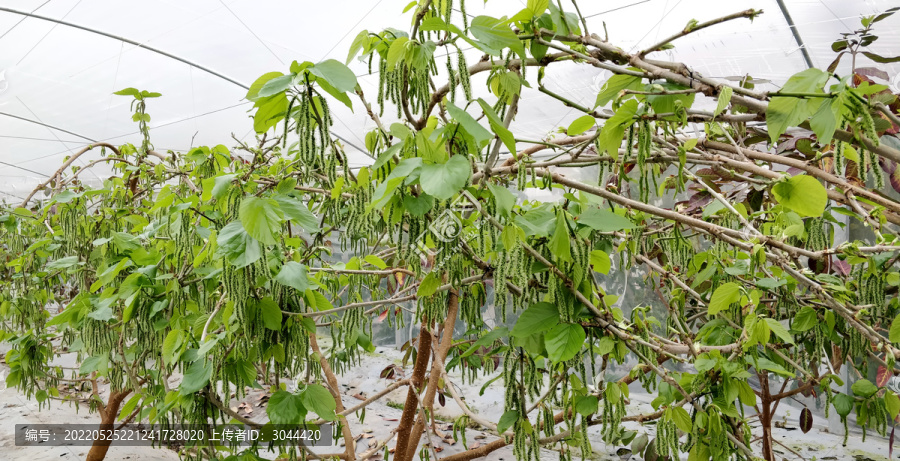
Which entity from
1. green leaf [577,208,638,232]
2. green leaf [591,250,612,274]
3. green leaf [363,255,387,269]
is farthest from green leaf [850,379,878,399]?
green leaf [363,255,387,269]

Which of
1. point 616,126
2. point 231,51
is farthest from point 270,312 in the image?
point 231,51

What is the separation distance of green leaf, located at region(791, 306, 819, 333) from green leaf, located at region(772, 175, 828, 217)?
54 centimetres

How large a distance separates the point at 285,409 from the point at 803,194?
36.9 inches

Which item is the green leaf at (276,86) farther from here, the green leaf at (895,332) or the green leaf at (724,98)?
the green leaf at (895,332)

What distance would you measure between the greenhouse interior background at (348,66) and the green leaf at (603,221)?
110cm

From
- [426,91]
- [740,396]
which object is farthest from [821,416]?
[426,91]

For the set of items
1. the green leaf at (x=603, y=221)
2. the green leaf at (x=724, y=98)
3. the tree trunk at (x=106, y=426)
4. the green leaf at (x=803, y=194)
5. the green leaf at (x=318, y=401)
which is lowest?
the tree trunk at (x=106, y=426)

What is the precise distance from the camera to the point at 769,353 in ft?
4.16

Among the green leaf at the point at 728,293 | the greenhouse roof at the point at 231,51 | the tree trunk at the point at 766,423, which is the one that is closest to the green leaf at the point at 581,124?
the green leaf at the point at 728,293

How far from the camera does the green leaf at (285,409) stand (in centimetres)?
99

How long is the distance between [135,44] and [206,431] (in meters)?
3.67

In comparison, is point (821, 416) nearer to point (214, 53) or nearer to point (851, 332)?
point (851, 332)

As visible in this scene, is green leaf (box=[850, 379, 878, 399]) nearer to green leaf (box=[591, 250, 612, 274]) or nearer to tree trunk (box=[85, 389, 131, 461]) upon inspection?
green leaf (box=[591, 250, 612, 274])

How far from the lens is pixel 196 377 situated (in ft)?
3.27
